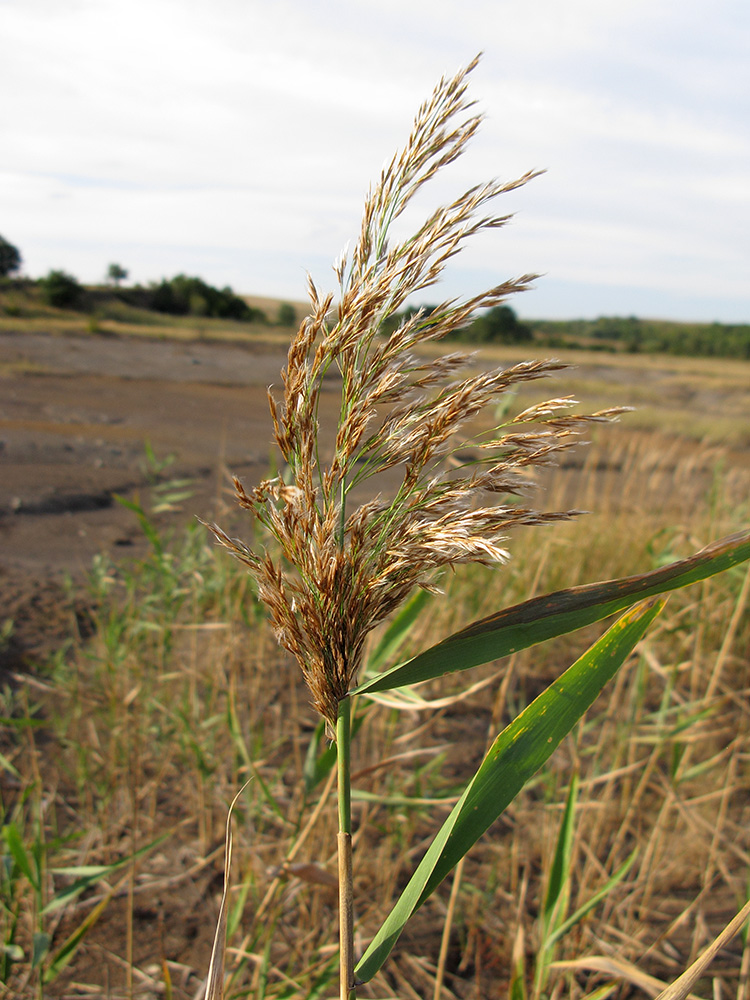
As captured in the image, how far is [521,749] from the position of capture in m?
0.75

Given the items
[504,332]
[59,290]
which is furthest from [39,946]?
[504,332]

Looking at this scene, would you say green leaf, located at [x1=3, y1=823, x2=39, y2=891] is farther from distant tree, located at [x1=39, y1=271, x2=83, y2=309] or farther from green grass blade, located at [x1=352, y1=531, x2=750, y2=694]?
distant tree, located at [x1=39, y1=271, x2=83, y2=309]

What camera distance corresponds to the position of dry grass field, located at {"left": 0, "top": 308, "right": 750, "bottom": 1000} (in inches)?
70.4

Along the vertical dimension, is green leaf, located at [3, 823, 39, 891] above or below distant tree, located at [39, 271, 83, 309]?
below

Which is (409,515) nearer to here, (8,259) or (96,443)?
(96,443)

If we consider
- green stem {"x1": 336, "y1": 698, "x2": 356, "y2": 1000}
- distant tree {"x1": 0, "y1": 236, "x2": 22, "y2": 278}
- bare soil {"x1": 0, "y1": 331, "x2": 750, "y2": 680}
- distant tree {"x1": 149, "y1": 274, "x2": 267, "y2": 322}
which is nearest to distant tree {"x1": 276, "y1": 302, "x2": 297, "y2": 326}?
distant tree {"x1": 149, "y1": 274, "x2": 267, "y2": 322}

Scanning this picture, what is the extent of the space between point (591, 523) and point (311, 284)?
14.8 feet

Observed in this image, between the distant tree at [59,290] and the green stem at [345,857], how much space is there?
1413 inches

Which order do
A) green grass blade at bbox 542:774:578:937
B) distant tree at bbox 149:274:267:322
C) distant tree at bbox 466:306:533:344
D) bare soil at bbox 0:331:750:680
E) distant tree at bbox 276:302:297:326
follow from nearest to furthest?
green grass blade at bbox 542:774:578:937
bare soil at bbox 0:331:750:680
distant tree at bbox 149:274:267:322
distant tree at bbox 276:302:297:326
distant tree at bbox 466:306:533:344

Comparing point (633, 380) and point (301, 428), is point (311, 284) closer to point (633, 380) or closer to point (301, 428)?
point (301, 428)

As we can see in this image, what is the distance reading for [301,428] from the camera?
0.69m

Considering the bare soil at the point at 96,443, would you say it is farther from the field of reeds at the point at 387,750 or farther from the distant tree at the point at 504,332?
the distant tree at the point at 504,332

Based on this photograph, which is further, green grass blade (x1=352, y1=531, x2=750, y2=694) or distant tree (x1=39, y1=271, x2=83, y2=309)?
distant tree (x1=39, y1=271, x2=83, y2=309)

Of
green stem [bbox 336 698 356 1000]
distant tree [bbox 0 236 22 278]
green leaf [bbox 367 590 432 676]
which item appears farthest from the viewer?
distant tree [bbox 0 236 22 278]
